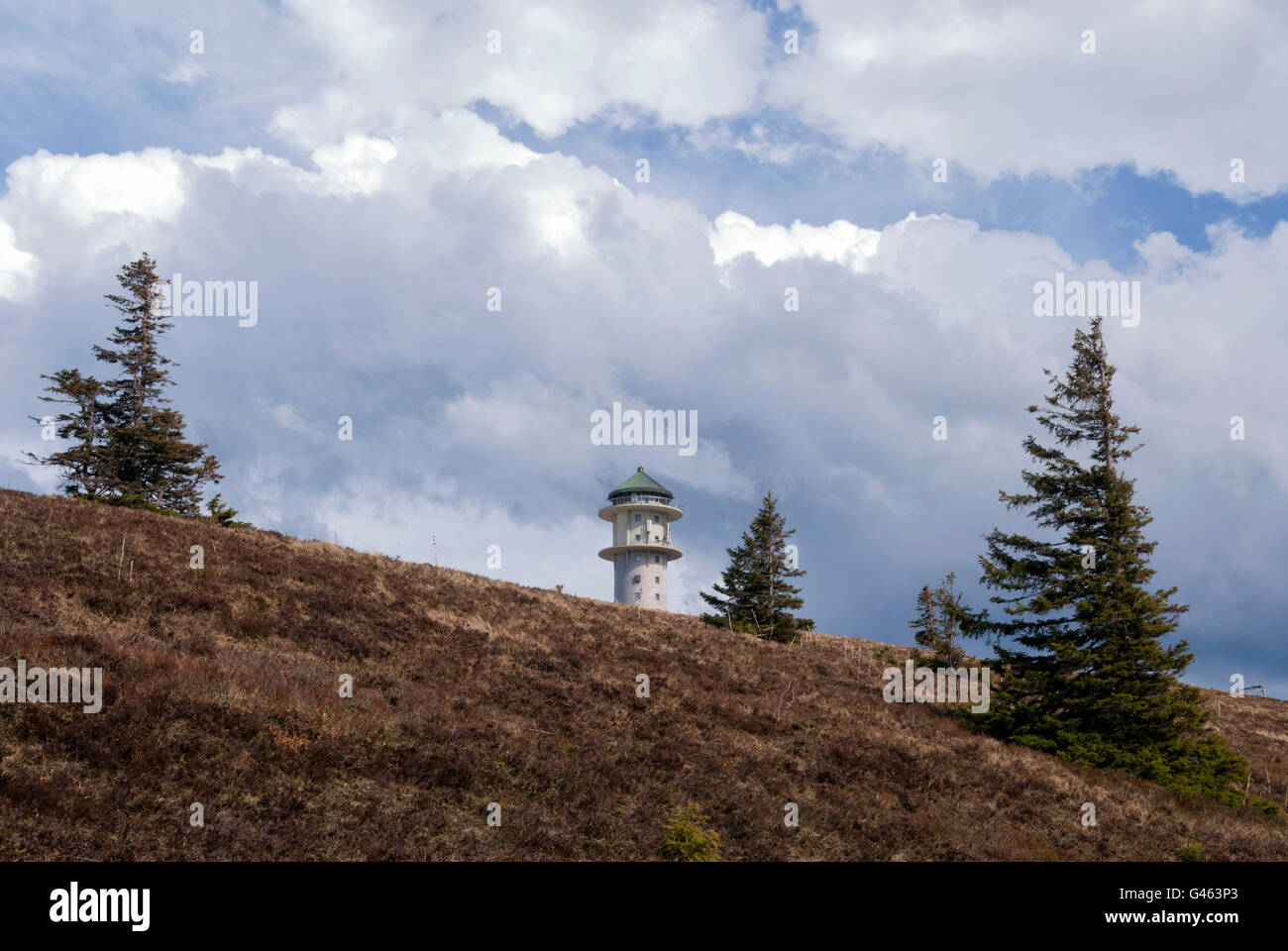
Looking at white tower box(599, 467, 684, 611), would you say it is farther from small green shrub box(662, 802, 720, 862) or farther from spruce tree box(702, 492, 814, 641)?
small green shrub box(662, 802, 720, 862)

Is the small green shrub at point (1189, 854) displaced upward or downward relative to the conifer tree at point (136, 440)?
downward

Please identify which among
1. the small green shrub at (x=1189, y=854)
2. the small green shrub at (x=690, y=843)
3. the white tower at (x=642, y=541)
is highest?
the white tower at (x=642, y=541)

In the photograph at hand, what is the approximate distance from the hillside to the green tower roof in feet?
122

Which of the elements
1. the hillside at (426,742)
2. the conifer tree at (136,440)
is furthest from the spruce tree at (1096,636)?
the conifer tree at (136,440)

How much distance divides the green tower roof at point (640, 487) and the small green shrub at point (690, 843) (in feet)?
174

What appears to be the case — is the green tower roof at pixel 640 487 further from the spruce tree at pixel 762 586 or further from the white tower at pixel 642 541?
the spruce tree at pixel 762 586

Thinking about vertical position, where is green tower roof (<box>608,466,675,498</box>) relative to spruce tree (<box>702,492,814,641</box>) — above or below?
above

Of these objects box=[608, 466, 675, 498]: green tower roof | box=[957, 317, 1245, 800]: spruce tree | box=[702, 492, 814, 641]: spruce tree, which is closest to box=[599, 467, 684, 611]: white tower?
box=[608, 466, 675, 498]: green tower roof

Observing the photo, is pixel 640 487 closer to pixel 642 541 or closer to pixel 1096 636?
pixel 642 541

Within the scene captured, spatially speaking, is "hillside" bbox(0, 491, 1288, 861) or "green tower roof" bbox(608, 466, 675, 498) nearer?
"hillside" bbox(0, 491, 1288, 861)

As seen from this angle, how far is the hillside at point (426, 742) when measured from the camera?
11836 millimetres

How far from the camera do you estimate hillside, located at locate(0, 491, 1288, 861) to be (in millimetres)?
11836
